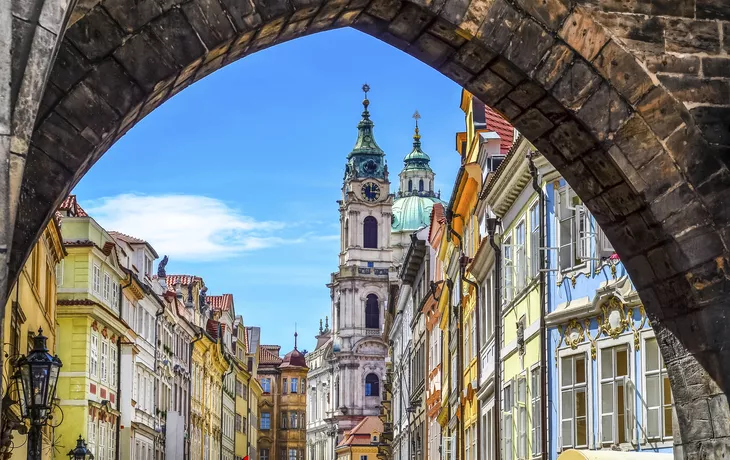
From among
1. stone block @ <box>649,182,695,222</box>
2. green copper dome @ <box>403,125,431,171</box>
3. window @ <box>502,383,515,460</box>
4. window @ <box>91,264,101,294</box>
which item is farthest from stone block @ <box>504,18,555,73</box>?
green copper dome @ <box>403,125,431,171</box>

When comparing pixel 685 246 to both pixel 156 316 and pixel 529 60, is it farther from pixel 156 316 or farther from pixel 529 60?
pixel 156 316

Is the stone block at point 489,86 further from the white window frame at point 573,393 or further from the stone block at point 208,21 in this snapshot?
the white window frame at point 573,393

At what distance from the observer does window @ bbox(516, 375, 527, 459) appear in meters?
22.6

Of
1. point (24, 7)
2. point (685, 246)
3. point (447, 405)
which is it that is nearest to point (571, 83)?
point (685, 246)

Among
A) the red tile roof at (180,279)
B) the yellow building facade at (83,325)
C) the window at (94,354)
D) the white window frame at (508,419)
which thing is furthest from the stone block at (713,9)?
the red tile roof at (180,279)

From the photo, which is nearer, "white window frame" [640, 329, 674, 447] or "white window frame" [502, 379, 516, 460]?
"white window frame" [640, 329, 674, 447]

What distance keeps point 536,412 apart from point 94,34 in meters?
16.1

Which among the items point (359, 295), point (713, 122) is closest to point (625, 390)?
point (713, 122)

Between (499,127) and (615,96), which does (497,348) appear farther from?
(615,96)

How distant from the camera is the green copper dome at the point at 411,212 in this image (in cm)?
14238

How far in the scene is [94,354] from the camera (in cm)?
3772

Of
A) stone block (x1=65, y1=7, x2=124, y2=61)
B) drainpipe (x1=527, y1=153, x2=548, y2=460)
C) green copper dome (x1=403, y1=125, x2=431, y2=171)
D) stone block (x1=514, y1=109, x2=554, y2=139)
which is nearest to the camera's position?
stone block (x1=65, y1=7, x2=124, y2=61)

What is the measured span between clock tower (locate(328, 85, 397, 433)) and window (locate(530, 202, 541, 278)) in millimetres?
110465

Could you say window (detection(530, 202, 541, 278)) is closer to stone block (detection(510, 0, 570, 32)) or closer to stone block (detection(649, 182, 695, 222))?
stone block (detection(649, 182, 695, 222))
